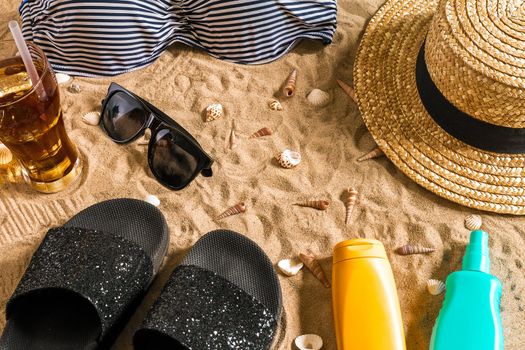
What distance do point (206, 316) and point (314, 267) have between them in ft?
0.82

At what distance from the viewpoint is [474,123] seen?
1.18m

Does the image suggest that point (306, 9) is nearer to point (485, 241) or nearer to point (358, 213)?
point (358, 213)

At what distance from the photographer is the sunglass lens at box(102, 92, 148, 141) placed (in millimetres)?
1293

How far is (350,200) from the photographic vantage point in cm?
125

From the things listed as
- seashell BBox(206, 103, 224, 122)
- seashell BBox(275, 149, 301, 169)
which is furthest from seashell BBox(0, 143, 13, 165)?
seashell BBox(275, 149, 301, 169)

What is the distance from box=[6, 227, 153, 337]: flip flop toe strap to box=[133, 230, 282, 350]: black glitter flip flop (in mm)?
61

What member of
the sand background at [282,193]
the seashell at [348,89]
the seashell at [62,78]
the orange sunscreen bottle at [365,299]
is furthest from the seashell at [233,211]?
the seashell at [62,78]

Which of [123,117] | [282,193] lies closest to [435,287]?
[282,193]

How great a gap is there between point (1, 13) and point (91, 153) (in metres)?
0.57

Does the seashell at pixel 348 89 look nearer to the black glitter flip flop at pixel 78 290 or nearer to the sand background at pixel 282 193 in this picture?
the sand background at pixel 282 193

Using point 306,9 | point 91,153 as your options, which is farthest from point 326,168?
point 91,153

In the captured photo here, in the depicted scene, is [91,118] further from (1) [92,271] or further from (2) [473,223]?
(2) [473,223]

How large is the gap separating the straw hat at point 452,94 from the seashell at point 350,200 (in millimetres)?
112

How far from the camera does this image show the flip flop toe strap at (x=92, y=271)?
103cm
